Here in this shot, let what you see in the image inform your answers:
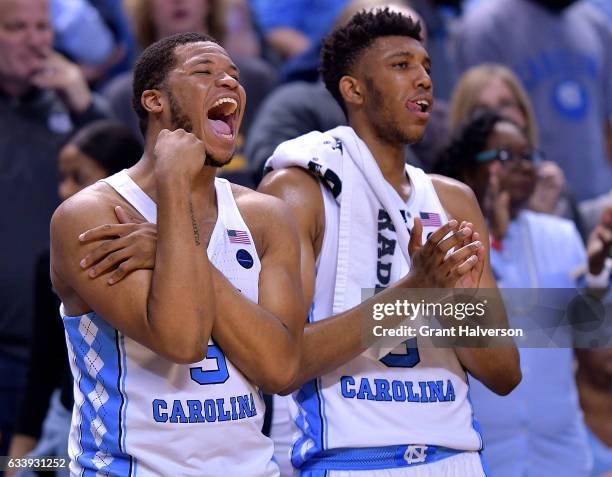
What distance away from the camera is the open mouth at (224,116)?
12.0 ft

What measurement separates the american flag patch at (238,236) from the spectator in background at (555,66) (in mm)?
4223

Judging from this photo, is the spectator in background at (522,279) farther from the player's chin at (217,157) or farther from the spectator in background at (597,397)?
the player's chin at (217,157)

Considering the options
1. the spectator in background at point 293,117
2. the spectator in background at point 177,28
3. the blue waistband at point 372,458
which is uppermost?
the spectator in background at point 177,28

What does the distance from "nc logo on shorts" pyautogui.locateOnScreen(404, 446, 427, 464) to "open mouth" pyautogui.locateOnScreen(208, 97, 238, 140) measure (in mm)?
1178

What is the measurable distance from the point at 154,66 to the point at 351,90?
877 millimetres

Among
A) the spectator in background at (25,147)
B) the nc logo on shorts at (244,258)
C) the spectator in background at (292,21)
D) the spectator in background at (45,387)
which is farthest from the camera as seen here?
the spectator in background at (292,21)

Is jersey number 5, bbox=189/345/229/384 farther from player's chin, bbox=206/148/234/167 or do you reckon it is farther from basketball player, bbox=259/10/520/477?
player's chin, bbox=206/148/234/167

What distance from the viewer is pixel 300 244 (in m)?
3.88

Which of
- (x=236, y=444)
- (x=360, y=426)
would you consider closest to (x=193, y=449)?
(x=236, y=444)

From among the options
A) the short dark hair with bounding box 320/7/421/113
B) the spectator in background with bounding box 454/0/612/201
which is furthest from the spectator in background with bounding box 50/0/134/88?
the short dark hair with bounding box 320/7/421/113

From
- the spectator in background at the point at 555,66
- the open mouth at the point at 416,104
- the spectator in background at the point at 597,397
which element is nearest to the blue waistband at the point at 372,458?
the open mouth at the point at 416,104

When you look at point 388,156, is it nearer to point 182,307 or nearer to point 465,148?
point 182,307

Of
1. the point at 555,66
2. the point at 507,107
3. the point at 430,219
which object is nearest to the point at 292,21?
the point at 555,66

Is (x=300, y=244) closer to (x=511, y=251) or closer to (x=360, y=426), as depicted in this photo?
(x=360, y=426)
